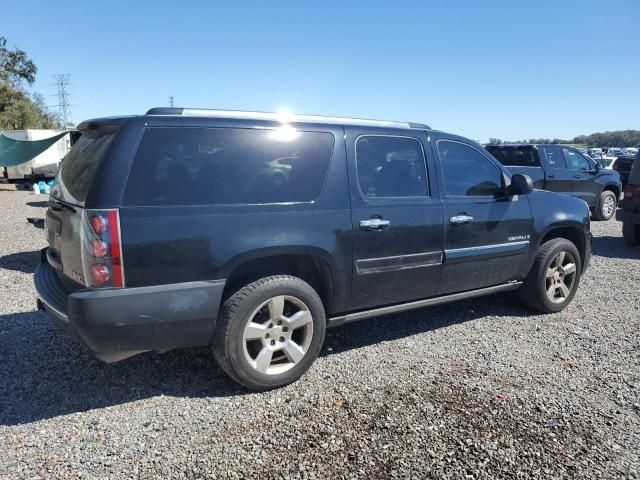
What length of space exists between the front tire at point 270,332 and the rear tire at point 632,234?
26.6 feet

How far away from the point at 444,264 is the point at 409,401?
1299 mm

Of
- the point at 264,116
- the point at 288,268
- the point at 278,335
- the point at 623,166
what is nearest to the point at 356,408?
the point at 278,335

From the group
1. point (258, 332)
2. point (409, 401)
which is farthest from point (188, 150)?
point (409, 401)

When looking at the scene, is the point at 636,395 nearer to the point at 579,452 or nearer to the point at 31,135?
the point at 579,452

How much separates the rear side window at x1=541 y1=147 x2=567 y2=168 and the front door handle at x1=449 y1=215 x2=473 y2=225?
8.34m

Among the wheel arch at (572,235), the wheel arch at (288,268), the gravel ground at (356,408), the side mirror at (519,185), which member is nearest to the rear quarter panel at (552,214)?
the wheel arch at (572,235)

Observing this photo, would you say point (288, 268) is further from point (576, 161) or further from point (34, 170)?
point (34, 170)

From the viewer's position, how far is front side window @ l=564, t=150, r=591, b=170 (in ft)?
39.0

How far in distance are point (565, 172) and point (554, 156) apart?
0.46 meters

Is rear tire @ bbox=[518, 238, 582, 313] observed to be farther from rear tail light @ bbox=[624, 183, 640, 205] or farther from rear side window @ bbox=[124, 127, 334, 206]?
rear tail light @ bbox=[624, 183, 640, 205]

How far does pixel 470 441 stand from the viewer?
285cm

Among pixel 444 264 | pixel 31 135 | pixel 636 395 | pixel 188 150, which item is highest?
pixel 31 135

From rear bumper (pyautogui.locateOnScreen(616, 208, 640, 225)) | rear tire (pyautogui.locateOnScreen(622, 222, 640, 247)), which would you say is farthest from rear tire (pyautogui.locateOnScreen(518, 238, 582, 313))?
rear tire (pyautogui.locateOnScreen(622, 222, 640, 247))

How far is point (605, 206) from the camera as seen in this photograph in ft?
41.8
